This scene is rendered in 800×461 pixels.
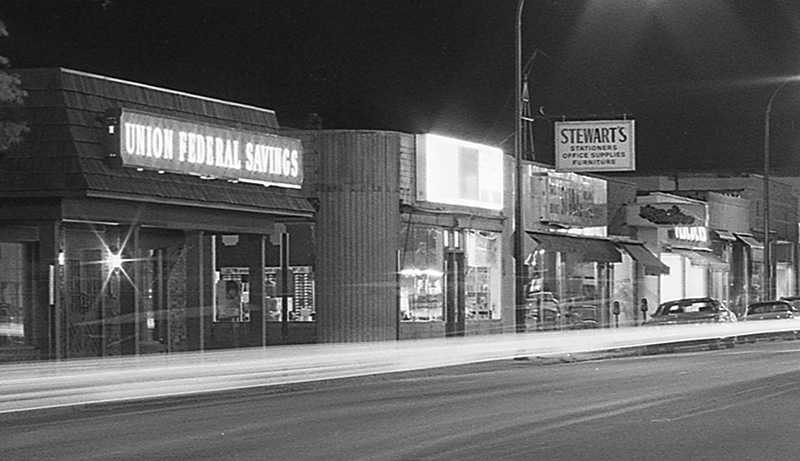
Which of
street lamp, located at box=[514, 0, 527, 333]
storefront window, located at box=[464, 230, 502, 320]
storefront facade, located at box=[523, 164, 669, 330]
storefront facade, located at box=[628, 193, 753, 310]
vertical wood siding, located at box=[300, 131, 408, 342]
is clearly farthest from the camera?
storefront facade, located at box=[628, 193, 753, 310]

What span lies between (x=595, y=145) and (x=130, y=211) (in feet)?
48.2

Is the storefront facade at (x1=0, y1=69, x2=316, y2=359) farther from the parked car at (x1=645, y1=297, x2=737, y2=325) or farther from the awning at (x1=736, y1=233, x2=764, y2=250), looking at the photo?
the awning at (x1=736, y1=233, x2=764, y2=250)

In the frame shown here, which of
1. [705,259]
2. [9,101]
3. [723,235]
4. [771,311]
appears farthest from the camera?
[723,235]

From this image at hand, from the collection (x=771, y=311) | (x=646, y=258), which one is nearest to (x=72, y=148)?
(x=771, y=311)

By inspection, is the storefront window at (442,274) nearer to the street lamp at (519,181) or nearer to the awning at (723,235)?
the street lamp at (519,181)

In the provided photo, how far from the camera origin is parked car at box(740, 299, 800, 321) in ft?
139

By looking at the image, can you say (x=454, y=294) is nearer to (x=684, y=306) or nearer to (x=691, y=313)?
(x=691, y=313)

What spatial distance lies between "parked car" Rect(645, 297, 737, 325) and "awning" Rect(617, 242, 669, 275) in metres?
Answer: 7.47

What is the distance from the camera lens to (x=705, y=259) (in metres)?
55.3

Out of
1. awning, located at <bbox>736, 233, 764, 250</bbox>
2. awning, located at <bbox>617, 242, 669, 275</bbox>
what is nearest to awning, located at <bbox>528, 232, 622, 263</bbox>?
awning, located at <bbox>617, 242, 669, 275</bbox>

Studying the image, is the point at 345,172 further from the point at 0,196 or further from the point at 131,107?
the point at 0,196

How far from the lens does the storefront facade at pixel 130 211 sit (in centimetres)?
2558

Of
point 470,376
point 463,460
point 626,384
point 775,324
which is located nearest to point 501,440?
point 463,460

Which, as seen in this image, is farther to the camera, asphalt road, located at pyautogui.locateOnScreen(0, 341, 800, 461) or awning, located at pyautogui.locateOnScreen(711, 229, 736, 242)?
awning, located at pyautogui.locateOnScreen(711, 229, 736, 242)
